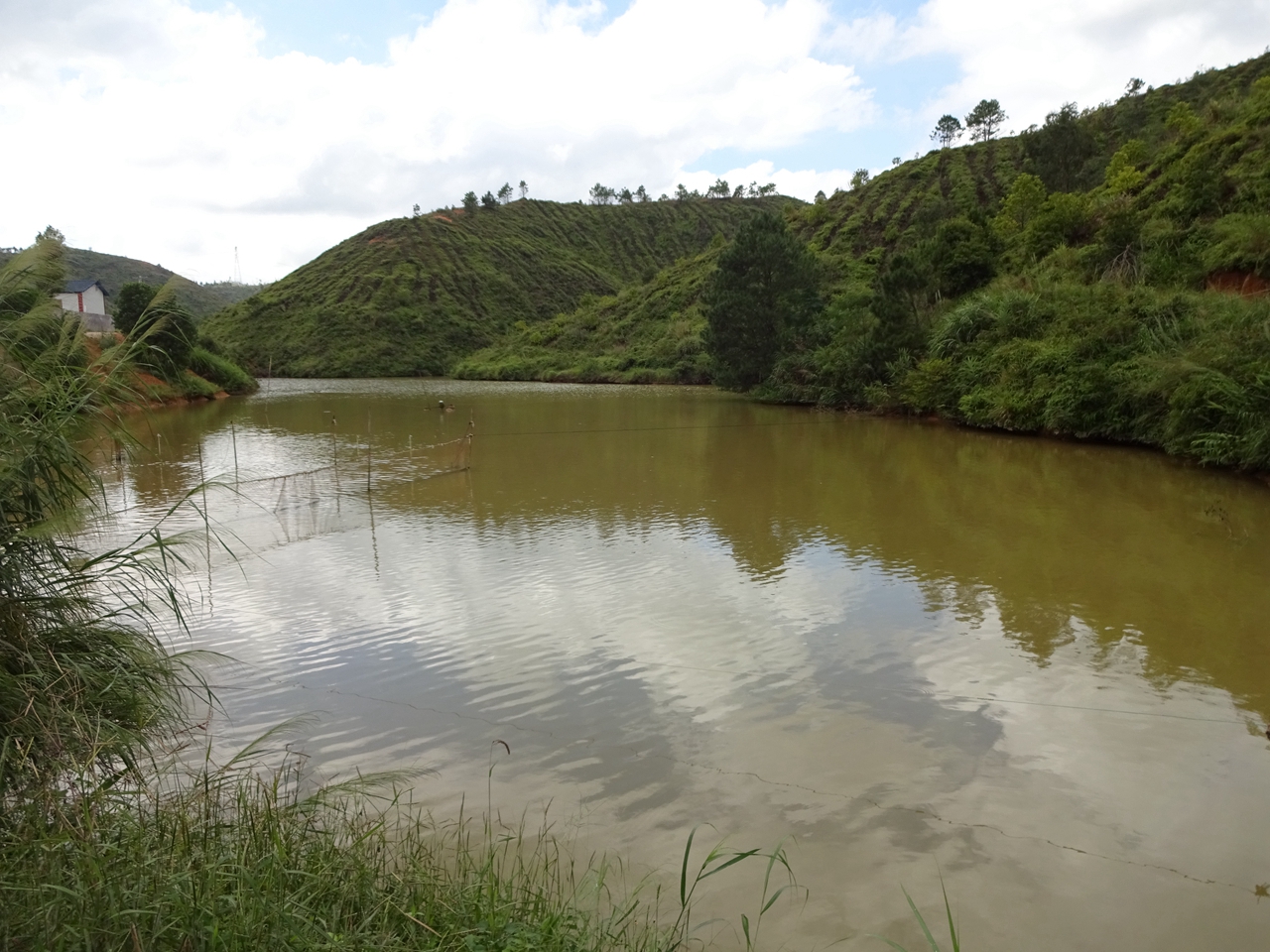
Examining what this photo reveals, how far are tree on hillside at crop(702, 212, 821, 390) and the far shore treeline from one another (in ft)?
0.31

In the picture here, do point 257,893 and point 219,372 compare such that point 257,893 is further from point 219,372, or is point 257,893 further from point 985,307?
point 219,372

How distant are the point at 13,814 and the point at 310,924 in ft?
5.52

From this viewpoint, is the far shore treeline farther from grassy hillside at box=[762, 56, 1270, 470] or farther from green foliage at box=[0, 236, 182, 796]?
green foliage at box=[0, 236, 182, 796]

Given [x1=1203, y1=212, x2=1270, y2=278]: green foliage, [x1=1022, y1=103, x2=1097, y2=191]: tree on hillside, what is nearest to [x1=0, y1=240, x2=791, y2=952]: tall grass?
[x1=1203, y1=212, x2=1270, y2=278]: green foliage

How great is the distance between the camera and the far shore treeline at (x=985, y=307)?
19.6m

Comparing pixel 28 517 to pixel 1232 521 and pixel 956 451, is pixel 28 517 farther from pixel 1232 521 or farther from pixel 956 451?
pixel 956 451

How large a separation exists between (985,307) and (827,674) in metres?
21.8

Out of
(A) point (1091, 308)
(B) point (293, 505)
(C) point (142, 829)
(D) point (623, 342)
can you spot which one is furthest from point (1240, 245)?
(D) point (623, 342)

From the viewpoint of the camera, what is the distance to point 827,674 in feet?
23.1

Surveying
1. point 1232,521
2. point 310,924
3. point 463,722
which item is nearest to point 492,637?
point 463,722

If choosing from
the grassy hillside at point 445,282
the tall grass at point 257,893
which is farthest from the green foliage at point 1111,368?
the grassy hillside at point 445,282

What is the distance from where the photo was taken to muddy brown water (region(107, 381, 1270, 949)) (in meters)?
4.49

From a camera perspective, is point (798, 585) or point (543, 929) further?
point (798, 585)

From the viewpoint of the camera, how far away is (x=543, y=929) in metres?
3.14
